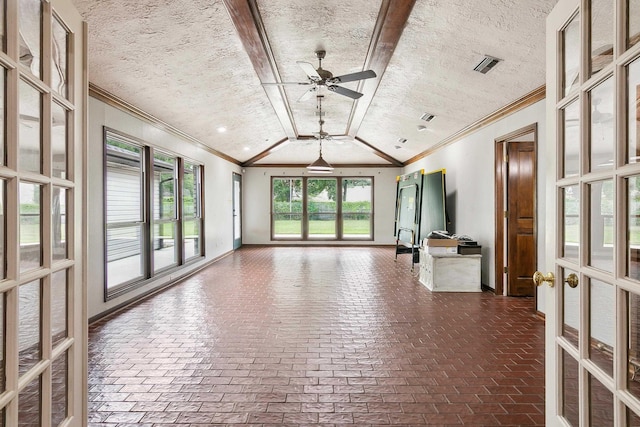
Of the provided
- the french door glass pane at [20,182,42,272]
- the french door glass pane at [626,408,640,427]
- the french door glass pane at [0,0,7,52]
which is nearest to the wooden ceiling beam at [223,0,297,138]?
the french door glass pane at [0,0,7,52]

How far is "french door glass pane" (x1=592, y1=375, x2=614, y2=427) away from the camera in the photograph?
1.09m

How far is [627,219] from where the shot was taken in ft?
3.34

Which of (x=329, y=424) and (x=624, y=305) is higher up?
(x=624, y=305)

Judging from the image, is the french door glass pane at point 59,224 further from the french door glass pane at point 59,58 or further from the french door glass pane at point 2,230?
the french door glass pane at point 59,58

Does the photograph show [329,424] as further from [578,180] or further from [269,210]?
[269,210]

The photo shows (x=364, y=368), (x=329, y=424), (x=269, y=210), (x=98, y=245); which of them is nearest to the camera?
(x=329, y=424)

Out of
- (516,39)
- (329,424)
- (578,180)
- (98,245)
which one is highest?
(516,39)

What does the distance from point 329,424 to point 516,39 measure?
354 centimetres

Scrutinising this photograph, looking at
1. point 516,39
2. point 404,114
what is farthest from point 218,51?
point 404,114

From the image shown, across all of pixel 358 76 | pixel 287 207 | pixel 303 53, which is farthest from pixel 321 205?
pixel 358 76

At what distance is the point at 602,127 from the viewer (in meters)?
1.14

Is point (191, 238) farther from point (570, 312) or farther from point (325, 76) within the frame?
point (570, 312)

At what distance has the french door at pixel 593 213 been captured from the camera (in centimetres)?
101

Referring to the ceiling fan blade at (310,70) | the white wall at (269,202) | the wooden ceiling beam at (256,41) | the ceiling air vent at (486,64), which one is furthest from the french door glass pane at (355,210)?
the ceiling fan blade at (310,70)
